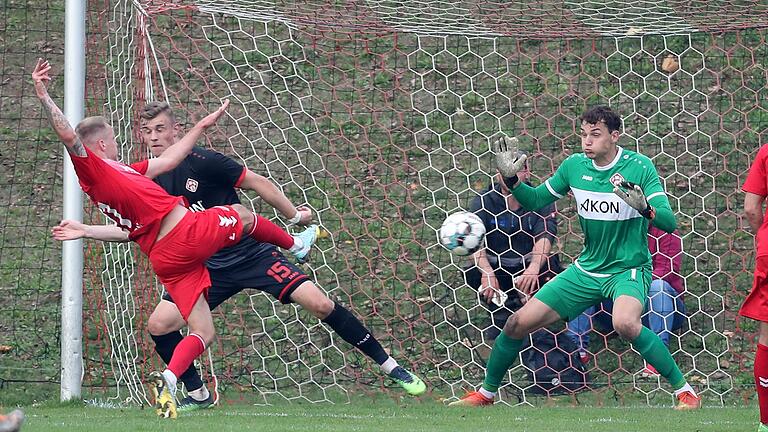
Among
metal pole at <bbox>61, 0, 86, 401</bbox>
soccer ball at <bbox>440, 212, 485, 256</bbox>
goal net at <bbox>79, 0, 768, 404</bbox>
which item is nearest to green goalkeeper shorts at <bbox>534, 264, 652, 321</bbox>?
soccer ball at <bbox>440, 212, 485, 256</bbox>

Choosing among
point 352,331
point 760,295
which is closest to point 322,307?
point 352,331

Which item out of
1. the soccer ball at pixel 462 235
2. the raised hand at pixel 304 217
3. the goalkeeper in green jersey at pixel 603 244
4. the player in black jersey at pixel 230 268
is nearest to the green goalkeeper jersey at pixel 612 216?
the goalkeeper in green jersey at pixel 603 244

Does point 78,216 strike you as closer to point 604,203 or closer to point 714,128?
point 604,203

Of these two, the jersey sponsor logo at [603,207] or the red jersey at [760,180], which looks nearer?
the red jersey at [760,180]

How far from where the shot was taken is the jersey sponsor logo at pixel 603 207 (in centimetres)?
712

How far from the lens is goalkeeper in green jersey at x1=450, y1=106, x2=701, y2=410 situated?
7.06 metres

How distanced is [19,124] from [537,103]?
4924 mm

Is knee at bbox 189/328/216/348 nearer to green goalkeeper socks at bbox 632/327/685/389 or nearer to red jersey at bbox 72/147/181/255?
red jersey at bbox 72/147/181/255

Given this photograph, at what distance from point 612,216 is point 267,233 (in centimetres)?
206

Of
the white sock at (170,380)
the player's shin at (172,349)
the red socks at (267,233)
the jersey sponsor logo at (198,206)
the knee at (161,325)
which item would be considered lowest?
the player's shin at (172,349)

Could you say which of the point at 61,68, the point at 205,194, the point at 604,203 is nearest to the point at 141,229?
the point at 205,194

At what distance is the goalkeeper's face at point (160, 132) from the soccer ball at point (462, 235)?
1746mm

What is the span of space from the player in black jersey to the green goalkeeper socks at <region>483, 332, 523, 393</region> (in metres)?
0.44

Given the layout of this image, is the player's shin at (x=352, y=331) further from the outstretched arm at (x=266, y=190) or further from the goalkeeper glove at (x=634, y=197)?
the goalkeeper glove at (x=634, y=197)
